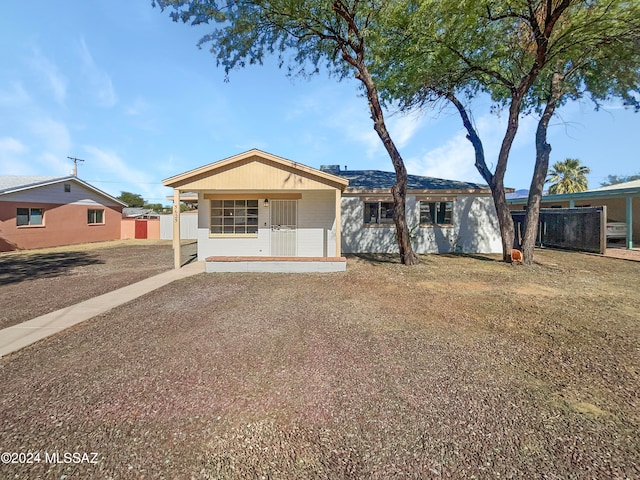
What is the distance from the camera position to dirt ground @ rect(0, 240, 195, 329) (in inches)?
220

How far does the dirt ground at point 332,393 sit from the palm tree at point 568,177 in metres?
32.0

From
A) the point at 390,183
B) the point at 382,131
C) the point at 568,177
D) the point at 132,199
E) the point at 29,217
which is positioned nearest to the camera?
the point at 382,131

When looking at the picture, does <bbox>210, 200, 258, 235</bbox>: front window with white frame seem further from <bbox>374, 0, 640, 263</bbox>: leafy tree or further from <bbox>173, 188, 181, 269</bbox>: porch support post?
<bbox>374, 0, 640, 263</bbox>: leafy tree

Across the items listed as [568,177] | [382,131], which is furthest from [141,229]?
[568,177]

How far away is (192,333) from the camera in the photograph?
4.23 metres

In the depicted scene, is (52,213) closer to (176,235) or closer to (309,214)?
(176,235)

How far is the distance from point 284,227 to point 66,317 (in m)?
7.01

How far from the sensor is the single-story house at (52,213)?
48.4ft

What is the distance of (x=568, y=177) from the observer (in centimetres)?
3023

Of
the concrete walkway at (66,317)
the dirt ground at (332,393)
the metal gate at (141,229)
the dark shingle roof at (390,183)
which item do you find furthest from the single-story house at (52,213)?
the dark shingle roof at (390,183)

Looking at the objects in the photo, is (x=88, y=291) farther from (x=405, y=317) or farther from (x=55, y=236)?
(x=55, y=236)

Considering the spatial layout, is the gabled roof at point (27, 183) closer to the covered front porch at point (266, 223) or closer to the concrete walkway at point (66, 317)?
the covered front porch at point (266, 223)

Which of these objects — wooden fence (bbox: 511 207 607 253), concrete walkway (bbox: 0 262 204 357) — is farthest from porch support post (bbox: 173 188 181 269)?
wooden fence (bbox: 511 207 607 253)

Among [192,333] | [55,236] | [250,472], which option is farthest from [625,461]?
[55,236]
